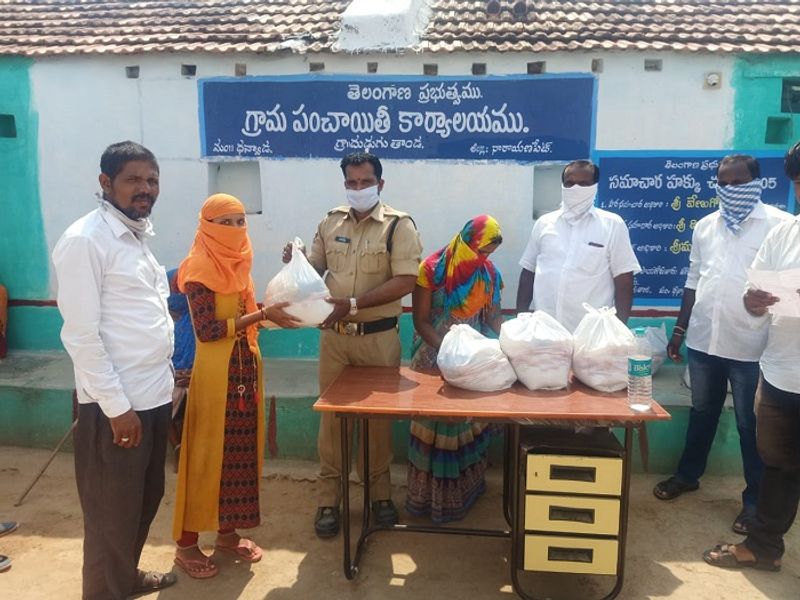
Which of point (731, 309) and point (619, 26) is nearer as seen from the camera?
point (731, 309)

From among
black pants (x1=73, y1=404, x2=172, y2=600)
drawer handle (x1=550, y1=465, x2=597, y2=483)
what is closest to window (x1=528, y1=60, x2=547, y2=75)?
drawer handle (x1=550, y1=465, x2=597, y2=483)

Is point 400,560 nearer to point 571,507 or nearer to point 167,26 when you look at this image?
point 571,507

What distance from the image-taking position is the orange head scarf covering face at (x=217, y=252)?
2838 millimetres

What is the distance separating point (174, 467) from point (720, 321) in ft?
12.1

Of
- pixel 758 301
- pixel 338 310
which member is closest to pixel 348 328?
pixel 338 310

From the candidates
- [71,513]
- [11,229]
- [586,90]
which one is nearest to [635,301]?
[586,90]

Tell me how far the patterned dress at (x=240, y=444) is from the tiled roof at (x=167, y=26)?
311cm

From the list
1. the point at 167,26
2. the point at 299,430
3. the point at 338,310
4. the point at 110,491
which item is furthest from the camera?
the point at 167,26

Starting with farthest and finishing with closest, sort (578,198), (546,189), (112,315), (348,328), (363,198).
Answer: (546,189) → (578,198) → (348,328) → (363,198) → (112,315)

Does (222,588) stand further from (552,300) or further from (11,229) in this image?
(11,229)

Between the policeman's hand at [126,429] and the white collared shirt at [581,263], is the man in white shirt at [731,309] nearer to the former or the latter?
the white collared shirt at [581,263]

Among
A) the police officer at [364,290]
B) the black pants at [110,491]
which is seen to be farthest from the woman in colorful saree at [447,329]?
the black pants at [110,491]

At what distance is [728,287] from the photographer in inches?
139

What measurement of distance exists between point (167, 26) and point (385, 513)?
4863 mm
